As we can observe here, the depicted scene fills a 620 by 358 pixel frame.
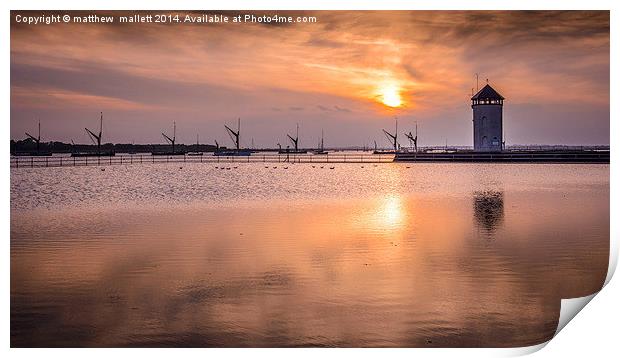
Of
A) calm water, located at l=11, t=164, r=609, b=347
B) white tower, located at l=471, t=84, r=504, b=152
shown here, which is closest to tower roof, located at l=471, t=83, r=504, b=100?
white tower, located at l=471, t=84, r=504, b=152

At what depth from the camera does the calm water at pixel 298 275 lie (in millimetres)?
4195

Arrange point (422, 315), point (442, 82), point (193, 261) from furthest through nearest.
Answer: point (442, 82)
point (193, 261)
point (422, 315)

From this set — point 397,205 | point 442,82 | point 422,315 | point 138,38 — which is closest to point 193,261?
point 422,315

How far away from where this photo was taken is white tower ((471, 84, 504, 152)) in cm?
3672

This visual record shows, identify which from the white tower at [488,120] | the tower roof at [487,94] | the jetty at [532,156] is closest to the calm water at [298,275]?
the jetty at [532,156]

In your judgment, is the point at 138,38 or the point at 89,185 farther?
the point at 89,185

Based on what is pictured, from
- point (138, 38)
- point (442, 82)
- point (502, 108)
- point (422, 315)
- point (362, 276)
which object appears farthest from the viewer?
point (502, 108)

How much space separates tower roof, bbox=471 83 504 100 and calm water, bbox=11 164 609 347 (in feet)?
88.1

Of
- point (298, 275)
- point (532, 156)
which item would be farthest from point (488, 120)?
point (298, 275)

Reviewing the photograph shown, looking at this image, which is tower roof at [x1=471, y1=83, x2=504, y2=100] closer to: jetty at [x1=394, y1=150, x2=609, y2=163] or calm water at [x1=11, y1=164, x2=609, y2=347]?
jetty at [x1=394, y1=150, x2=609, y2=163]

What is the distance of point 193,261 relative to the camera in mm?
6254

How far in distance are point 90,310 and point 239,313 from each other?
1106 millimetres

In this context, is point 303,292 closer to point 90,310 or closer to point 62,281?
point 90,310

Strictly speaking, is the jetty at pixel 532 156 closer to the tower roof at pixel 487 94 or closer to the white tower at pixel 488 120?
the white tower at pixel 488 120
